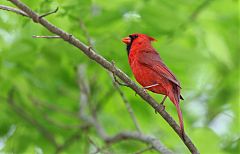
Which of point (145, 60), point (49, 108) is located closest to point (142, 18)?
point (145, 60)

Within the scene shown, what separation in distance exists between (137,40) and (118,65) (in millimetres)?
390

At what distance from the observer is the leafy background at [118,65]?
4629mm

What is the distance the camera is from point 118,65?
4664 millimetres

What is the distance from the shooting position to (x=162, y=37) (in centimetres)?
503

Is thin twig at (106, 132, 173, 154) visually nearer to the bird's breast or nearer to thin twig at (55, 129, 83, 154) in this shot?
the bird's breast

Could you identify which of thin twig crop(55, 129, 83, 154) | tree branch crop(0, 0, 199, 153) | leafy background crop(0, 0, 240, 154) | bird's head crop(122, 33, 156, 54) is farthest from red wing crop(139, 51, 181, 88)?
thin twig crop(55, 129, 83, 154)

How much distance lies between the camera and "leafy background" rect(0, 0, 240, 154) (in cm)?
463

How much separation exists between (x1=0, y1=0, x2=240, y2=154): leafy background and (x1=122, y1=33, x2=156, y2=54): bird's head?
0.20m

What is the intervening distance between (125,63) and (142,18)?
355 millimetres

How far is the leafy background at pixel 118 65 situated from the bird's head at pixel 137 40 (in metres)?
0.20

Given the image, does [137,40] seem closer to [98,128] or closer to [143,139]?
[143,139]

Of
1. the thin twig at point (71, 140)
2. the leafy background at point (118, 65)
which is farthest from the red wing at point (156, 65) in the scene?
the thin twig at point (71, 140)

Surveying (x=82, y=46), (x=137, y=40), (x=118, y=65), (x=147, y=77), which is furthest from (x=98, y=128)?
(x=82, y=46)

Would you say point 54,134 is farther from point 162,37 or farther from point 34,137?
point 162,37
